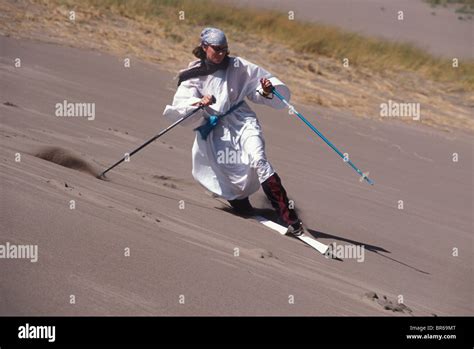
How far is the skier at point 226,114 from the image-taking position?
873 centimetres

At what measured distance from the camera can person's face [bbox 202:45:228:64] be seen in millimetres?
8695

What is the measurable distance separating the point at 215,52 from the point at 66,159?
6.20 feet

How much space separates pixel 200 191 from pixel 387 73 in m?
13.0

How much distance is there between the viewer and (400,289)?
7.54m

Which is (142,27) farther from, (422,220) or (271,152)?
(422,220)

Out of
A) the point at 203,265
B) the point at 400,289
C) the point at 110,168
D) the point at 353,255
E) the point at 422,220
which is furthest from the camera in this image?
the point at 422,220

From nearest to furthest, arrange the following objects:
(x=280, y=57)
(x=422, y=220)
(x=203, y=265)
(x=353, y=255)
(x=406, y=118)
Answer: (x=203, y=265), (x=353, y=255), (x=422, y=220), (x=406, y=118), (x=280, y=57)

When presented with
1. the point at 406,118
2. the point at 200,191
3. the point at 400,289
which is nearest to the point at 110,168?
the point at 200,191

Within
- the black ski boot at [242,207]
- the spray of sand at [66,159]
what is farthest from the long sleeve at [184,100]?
the spray of sand at [66,159]

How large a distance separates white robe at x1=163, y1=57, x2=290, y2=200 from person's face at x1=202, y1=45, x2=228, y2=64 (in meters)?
0.16

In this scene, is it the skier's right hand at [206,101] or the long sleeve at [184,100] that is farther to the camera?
the long sleeve at [184,100]

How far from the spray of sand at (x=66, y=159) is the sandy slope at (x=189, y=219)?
8.4 inches

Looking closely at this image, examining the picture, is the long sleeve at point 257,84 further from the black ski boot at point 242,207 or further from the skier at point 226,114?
the black ski boot at point 242,207

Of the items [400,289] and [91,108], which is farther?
[91,108]
